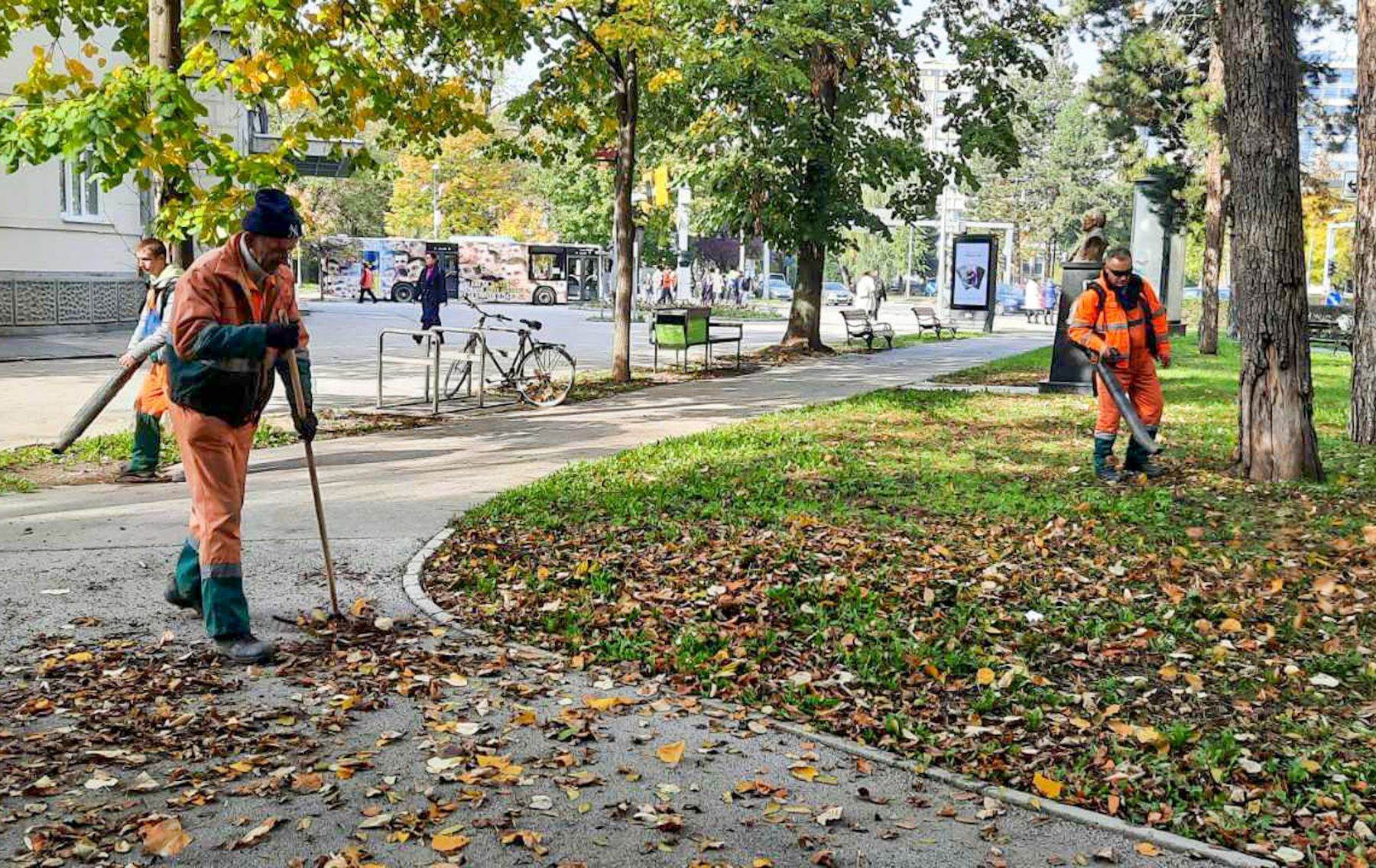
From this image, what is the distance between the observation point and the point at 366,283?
5575 centimetres

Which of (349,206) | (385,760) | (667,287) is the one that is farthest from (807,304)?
(349,206)

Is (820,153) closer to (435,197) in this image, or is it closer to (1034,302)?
(1034,302)

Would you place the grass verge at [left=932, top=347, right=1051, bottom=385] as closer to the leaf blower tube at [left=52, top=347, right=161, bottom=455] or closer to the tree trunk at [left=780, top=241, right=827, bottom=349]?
the tree trunk at [left=780, top=241, right=827, bottom=349]

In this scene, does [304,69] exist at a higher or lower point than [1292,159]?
higher

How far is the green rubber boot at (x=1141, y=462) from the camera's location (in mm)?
10109

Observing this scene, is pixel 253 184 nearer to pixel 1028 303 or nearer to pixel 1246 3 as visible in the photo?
pixel 1246 3

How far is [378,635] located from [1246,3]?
707 centimetres

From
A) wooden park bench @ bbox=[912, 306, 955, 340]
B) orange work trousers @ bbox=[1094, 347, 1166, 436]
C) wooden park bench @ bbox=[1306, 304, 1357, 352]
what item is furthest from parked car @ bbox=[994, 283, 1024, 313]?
orange work trousers @ bbox=[1094, 347, 1166, 436]

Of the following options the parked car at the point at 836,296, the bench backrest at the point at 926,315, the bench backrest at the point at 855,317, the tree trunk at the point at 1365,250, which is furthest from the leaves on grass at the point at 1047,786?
the parked car at the point at 836,296

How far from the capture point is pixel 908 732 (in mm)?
5219

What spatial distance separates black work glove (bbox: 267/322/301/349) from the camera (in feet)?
18.7

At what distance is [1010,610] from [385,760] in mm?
3200

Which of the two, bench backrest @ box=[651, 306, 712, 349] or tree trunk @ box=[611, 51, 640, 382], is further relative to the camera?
bench backrest @ box=[651, 306, 712, 349]

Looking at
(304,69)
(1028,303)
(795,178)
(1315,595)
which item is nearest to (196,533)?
(1315,595)
